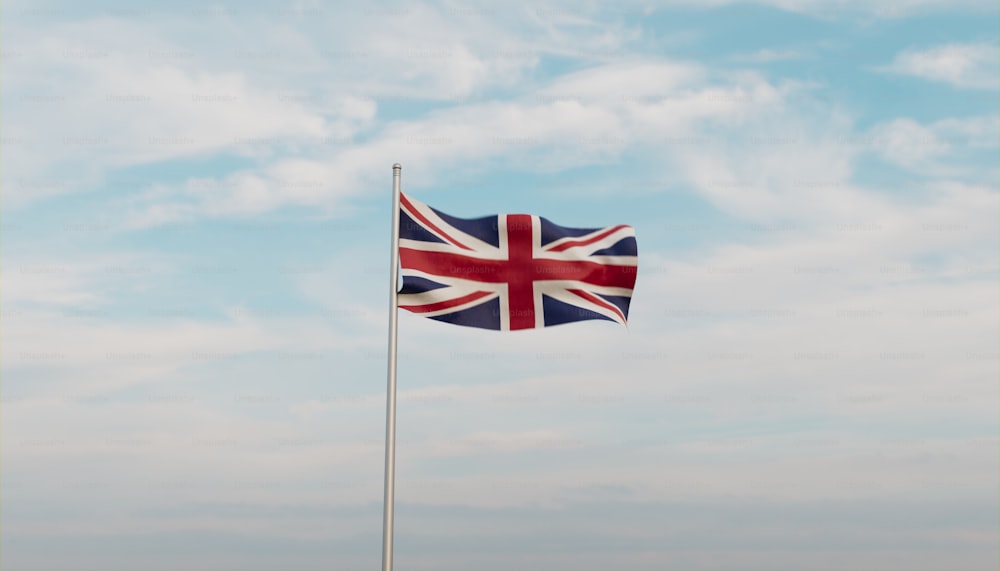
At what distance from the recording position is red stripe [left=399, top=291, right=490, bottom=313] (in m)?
20.1

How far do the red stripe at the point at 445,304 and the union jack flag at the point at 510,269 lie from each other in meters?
0.02

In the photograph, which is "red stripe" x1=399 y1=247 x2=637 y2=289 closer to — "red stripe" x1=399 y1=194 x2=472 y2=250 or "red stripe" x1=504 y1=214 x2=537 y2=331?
"red stripe" x1=504 y1=214 x2=537 y2=331

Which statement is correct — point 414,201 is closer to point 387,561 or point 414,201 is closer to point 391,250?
point 391,250

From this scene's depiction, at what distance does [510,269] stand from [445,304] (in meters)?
1.43

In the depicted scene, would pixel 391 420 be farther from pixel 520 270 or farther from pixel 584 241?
pixel 584 241

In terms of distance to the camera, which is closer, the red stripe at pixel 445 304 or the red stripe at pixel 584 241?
the red stripe at pixel 445 304

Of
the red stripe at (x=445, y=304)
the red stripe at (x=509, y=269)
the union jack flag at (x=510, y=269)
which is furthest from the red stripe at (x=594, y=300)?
the red stripe at (x=445, y=304)

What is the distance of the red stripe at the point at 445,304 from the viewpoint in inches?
793

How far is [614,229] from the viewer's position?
21.6 meters

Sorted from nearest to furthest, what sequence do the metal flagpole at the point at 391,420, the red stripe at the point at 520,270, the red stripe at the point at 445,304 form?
the metal flagpole at the point at 391,420 → the red stripe at the point at 445,304 → the red stripe at the point at 520,270

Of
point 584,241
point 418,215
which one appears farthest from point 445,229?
point 584,241

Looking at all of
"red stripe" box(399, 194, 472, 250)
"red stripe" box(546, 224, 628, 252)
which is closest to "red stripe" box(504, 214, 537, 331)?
"red stripe" box(546, 224, 628, 252)

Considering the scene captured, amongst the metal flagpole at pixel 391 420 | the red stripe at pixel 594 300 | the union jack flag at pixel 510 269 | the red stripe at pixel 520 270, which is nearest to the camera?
the metal flagpole at pixel 391 420

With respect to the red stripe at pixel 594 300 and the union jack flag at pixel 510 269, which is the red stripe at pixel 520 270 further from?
the red stripe at pixel 594 300
